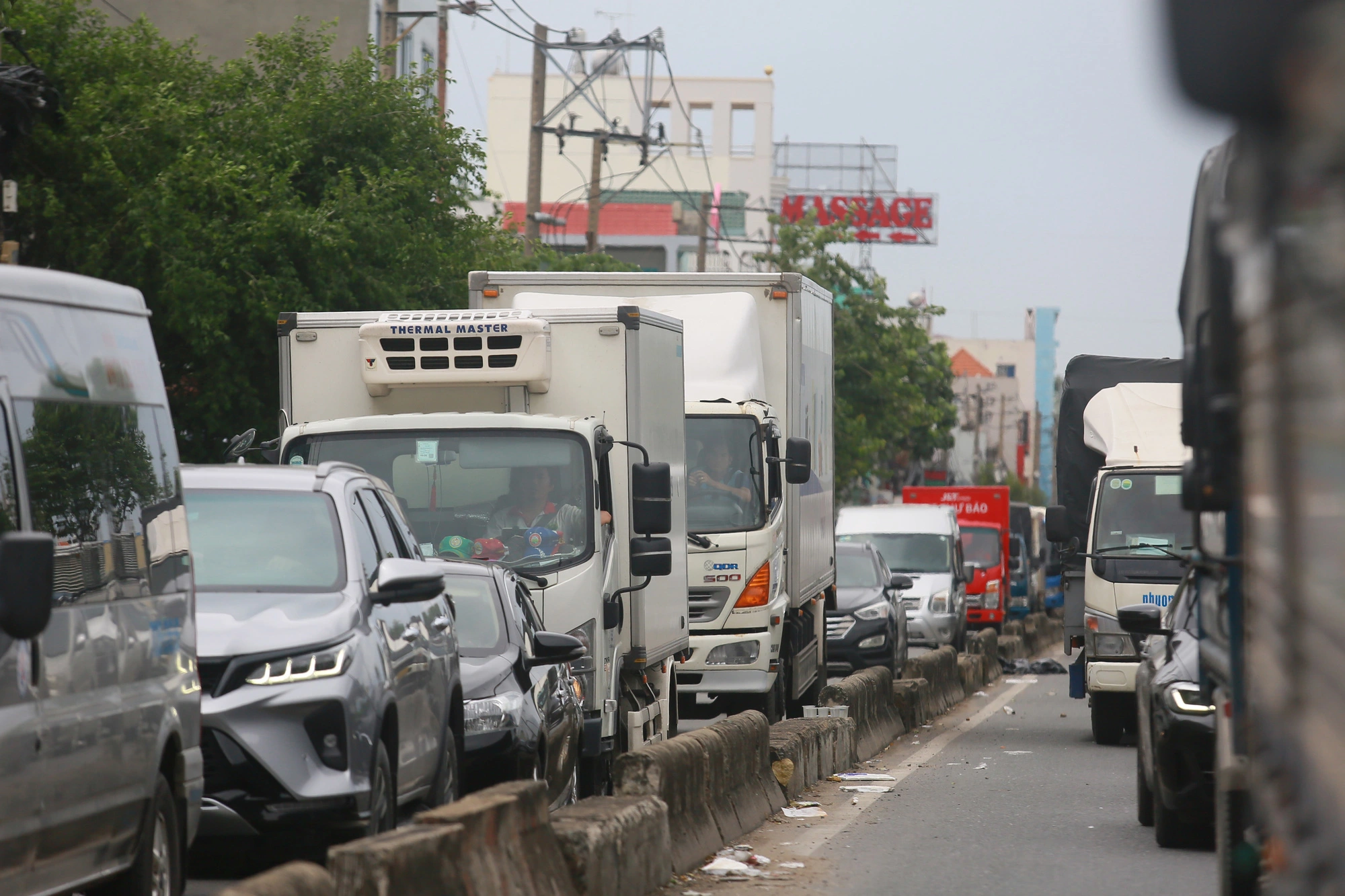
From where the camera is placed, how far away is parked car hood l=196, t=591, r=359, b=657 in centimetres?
810

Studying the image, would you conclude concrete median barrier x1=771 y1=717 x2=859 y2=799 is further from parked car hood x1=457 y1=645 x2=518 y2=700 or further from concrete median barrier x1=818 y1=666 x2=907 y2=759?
parked car hood x1=457 y1=645 x2=518 y2=700

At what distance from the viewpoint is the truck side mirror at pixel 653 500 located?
12398 millimetres

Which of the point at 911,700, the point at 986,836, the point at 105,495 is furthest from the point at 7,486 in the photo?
the point at 911,700

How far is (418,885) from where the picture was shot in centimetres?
589

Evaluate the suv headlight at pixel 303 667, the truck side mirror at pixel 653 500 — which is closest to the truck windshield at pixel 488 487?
the truck side mirror at pixel 653 500

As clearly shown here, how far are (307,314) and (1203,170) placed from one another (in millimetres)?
8282

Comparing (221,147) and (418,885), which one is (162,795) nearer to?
(418,885)

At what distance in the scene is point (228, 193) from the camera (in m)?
23.5

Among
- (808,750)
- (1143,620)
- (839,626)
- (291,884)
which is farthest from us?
(839,626)

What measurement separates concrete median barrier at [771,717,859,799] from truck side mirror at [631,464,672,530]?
144cm

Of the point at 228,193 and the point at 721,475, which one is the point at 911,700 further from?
the point at 228,193

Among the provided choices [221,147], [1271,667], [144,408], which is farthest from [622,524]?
[221,147]

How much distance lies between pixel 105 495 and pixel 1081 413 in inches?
574

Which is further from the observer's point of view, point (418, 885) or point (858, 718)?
point (858, 718)
